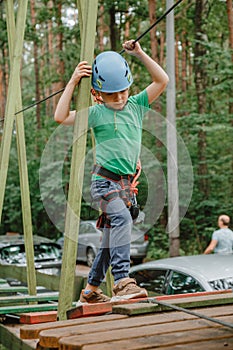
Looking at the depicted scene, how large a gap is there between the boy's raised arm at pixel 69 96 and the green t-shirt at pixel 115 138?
6.1 inches

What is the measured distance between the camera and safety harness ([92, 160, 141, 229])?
4.05 m

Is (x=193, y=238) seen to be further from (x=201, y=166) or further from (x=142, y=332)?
(x=142, y=332)

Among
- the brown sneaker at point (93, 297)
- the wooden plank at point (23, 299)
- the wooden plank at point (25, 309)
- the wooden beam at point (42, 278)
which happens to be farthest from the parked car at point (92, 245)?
the brown sneaker at point (93, 297)

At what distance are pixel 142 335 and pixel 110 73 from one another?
5.58 feet

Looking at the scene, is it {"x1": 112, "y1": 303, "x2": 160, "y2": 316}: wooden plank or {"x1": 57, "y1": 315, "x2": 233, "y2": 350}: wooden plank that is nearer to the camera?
{"x1": 57, "y1": 315, "x2": 233, "y2": 350}: wooden plank

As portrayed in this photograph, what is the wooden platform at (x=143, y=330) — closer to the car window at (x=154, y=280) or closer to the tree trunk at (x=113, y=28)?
the car window at (x=154, y=280)

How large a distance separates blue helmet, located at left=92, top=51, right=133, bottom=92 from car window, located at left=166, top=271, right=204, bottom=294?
4.00 metres

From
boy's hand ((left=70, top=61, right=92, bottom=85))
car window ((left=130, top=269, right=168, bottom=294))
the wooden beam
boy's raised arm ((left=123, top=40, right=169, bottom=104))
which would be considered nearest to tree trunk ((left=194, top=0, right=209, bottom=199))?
the wooden beam

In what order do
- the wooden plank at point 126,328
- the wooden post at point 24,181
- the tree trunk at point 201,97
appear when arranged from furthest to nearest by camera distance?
1. the tree trunk at point 201,97
2. the wooden post at point 24,181
3. the wooden plank at point 126,328

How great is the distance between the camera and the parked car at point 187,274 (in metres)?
7.45

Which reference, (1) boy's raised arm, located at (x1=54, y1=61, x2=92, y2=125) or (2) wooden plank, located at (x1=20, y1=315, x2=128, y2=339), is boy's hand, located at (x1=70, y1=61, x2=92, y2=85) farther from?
(2) wooden plank, located at (x1=20, y1=315, x2=128, y2=339)

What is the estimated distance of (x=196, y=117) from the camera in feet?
69.4

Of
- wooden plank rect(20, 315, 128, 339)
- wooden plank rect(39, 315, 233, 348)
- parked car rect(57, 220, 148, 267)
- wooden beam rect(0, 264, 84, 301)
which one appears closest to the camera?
wooden plank rect(39, 315, 233, 348)

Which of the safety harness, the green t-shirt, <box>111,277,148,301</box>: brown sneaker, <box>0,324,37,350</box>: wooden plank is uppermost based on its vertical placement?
the green t-shirt
